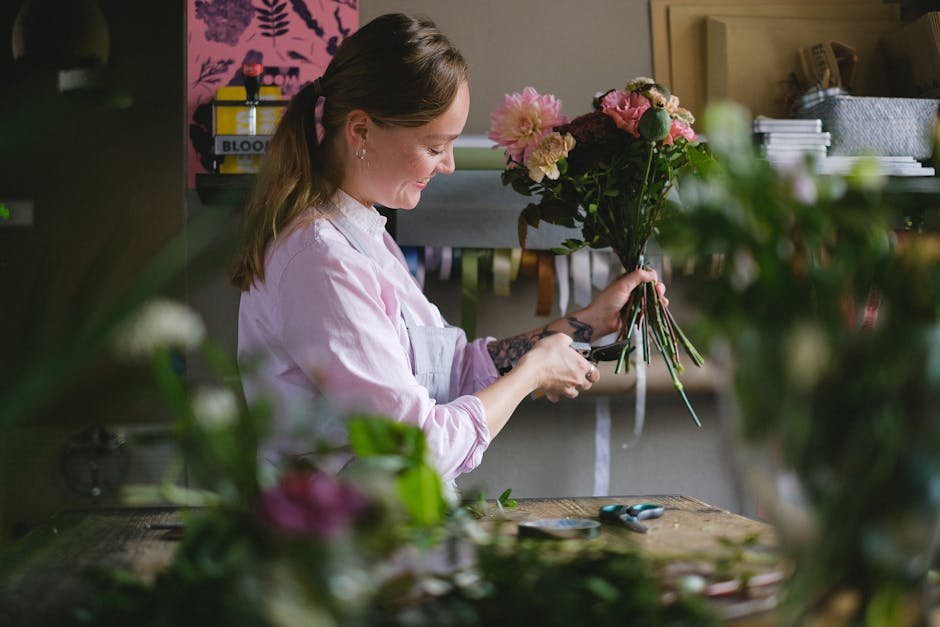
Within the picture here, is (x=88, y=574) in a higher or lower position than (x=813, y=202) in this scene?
lower

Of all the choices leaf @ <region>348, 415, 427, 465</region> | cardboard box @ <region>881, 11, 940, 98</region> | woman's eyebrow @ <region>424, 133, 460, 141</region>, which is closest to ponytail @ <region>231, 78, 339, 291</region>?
woman's eyebrow @ <region>424, 133, 460, 141</region>

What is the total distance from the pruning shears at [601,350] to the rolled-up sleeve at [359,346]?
13.6 inches

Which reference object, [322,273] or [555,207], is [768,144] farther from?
[322,273]

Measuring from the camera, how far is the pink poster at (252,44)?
8.47 feet

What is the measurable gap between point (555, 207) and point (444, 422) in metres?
0.60

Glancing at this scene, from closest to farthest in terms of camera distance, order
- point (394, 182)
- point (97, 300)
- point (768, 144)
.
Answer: point (97, 300)
point (394, 182)
point (768, 144)

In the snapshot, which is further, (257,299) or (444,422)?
(257,299)

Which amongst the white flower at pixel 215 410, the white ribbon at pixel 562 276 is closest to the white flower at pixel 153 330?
the white flower at pixel 215 410

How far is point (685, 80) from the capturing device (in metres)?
2.77

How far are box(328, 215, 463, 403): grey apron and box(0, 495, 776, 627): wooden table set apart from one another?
330 millimetres

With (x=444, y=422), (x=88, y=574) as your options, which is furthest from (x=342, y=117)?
(x=88, y=574)

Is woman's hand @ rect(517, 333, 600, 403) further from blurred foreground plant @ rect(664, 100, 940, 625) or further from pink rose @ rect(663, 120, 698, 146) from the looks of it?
blurred foreground plant @ rect(664, 100, 940, 625)

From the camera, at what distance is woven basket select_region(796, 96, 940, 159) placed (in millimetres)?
2514

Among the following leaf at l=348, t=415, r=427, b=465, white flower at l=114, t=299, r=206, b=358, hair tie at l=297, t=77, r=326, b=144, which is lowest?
leaf at l=348, t=415, r=427, b=465
